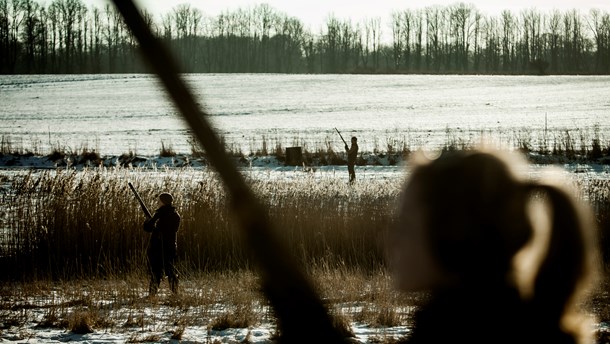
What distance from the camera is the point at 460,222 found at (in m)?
1.22

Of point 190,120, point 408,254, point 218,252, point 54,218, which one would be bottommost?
point 218,252

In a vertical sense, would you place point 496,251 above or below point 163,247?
above

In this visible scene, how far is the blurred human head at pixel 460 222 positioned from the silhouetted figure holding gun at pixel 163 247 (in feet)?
22.6

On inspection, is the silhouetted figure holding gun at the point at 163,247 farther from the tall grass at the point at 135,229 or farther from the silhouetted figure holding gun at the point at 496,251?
the silhouetted figure holding gun at the point at 496,251

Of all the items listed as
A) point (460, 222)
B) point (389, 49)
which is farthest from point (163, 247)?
point (389, 49)

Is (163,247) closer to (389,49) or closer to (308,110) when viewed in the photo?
(308,110)

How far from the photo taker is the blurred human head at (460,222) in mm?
1203

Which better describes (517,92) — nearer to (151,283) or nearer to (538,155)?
(538,155)

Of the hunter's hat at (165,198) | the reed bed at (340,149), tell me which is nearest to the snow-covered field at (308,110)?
the reed bed at (340,149)

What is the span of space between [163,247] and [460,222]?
23.3ft

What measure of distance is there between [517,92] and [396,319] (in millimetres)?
58438

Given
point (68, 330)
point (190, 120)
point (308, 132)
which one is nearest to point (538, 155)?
point (308, 132)

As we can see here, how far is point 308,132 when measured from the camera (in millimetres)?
36031

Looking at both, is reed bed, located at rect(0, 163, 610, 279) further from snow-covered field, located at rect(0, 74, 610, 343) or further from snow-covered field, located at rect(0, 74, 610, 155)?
snow-covered field, located at rect(0, 74, 610, 155)
